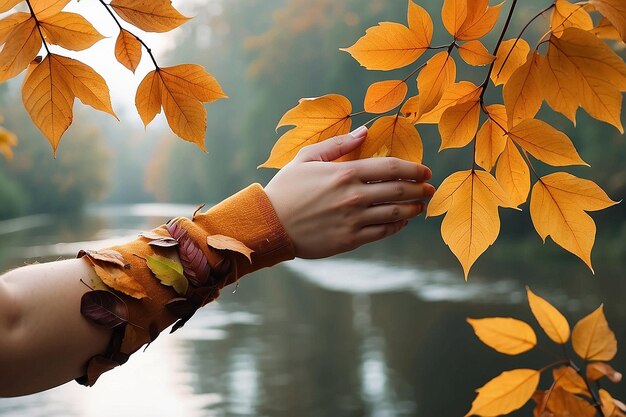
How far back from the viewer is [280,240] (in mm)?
344

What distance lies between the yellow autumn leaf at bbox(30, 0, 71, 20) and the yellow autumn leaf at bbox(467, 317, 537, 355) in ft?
0.91

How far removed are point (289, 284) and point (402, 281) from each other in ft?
4.09

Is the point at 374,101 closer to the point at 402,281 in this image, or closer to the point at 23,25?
the point at 23,25

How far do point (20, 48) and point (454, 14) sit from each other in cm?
17

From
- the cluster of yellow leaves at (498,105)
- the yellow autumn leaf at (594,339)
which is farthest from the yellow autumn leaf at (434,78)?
the yellow autumn leaf at (594,339)

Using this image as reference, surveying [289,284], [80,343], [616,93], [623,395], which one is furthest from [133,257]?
[289,284]

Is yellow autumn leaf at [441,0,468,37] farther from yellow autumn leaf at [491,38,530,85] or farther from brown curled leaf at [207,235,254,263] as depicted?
brown curled leaf at [207,235,254,263]

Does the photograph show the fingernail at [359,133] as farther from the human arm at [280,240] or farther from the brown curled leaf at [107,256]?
the brown curled leaf at [107,256]

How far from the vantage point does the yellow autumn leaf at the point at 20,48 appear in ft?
0.83

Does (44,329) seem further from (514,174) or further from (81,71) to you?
(514,174)

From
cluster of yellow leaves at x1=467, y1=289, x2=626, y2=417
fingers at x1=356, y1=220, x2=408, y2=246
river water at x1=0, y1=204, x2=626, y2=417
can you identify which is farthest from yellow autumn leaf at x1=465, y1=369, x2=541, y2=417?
river water at x1=0, y1=204, x2=626, y2=417

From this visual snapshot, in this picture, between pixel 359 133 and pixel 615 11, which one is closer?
pixel 615 11

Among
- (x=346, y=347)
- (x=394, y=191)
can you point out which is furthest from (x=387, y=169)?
(x=346, y=347)

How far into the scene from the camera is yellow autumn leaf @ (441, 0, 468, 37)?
247 millimetres
